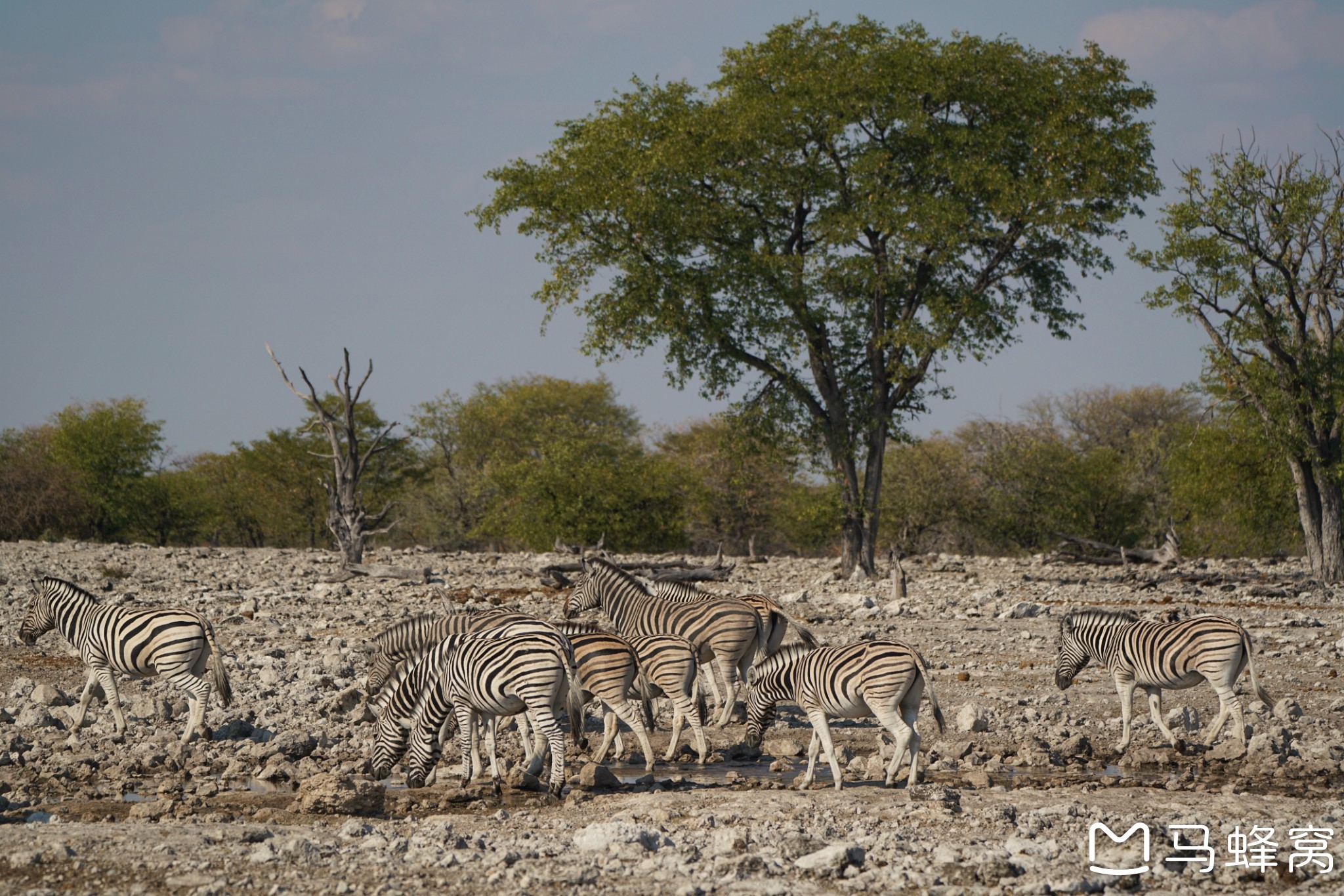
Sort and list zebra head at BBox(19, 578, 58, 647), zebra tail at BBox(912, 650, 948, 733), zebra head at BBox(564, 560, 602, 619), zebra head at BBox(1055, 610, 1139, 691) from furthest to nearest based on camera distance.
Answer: zebra head at BBox(564, 560, 602, 619) < zebra head at BBox(19, 578, 58, 647) < zebra head at BBox(1055, 610, 1139, 691) < zebra tail at BBox(912, 650, 948, 733)

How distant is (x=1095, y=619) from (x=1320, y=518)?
633 inches

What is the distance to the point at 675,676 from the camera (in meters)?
9.78

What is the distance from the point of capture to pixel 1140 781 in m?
8.79

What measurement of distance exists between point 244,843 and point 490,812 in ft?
6.14

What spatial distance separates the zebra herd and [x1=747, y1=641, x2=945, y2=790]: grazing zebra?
1cm

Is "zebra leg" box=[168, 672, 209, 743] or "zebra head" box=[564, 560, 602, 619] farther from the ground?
"zebra head" box=[564, 560, 602, 619]

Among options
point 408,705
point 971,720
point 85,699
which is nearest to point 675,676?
point 408,705

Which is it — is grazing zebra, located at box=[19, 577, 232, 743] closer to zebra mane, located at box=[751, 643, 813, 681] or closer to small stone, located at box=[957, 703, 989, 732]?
zebra mane, located at box=[751, 643, 813, 681]

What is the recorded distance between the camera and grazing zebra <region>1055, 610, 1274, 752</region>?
970cm

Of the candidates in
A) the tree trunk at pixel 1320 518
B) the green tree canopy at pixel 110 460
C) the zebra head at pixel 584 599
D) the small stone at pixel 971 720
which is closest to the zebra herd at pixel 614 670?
the small stone at pixel 971 720

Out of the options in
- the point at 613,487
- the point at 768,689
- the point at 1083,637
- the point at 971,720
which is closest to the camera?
the point at 768,689

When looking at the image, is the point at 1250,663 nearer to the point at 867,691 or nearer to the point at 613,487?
the point at 867,691

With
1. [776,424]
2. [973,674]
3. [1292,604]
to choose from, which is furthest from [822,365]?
[973,674]

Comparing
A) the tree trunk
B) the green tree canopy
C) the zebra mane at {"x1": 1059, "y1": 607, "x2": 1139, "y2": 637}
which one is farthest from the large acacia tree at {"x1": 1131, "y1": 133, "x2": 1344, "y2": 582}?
the green tree canopy
